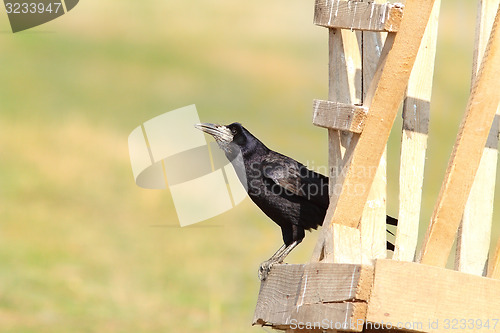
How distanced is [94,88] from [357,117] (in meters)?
16.9

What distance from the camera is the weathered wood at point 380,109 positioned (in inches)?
145

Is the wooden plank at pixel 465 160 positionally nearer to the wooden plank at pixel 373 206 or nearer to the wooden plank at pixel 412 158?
the wooden plank at pixel 373 206

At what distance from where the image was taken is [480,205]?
13.9ft

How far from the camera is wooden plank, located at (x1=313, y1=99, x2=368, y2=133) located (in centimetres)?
376

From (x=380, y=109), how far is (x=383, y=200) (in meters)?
0.72

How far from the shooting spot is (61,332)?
871 centimetres

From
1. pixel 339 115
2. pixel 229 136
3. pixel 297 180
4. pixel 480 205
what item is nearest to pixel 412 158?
pixel 480 205

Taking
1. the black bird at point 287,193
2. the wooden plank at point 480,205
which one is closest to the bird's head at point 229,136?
the black bird at point 287,193

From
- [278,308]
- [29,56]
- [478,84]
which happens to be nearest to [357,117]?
[478,84]

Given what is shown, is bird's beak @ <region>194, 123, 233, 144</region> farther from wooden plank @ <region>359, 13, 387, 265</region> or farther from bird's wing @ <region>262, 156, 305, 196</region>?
wooden plank @ <region>359, 13, 387, 265</region>

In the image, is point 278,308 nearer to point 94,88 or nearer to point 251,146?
point 251,146

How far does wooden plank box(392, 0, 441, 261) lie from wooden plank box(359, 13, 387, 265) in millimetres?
111

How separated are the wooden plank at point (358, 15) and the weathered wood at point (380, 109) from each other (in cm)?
5

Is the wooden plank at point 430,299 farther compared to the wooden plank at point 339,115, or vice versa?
the wooden plank at point 339,115
